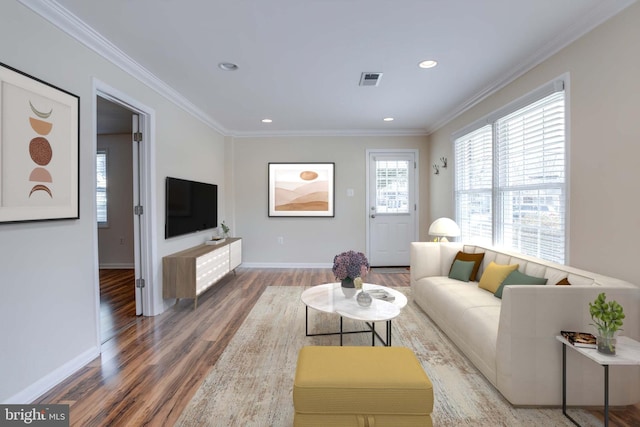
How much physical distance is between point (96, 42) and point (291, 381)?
9.80ft

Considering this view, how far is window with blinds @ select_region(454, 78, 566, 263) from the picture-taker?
2578mm

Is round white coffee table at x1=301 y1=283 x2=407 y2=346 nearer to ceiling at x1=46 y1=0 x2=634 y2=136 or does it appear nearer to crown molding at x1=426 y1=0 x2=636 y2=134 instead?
ceiling at x1=46 y1=0 x2=634 y2=136

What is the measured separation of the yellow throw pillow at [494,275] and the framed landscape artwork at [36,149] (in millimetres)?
3479

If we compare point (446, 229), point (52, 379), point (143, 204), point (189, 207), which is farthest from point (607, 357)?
point (189, 207)

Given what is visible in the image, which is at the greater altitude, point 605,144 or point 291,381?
point 605,144

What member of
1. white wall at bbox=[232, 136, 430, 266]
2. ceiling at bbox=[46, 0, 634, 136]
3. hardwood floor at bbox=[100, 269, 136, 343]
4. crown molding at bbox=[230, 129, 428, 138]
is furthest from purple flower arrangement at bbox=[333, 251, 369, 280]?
A: crown molding at bbox=[230, 129, 428, 138]

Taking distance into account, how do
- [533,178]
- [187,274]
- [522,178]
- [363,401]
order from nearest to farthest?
1. [363,401]
2. [533,178]
3. [522,178]
4. [187,274]

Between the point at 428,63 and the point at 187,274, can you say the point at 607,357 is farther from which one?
the point at 187,274

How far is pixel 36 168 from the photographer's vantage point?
1.92m

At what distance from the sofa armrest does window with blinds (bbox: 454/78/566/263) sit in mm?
882

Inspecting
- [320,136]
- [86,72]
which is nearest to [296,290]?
[320,136]

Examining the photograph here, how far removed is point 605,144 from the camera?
83.3 inches

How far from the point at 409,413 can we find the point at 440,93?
137 inches

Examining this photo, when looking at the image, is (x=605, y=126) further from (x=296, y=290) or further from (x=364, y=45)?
(x=296, y=290)
